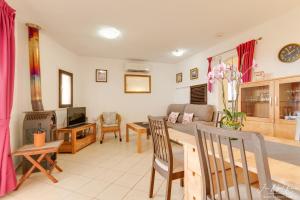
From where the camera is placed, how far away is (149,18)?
2750mm

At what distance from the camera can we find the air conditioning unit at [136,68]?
536cm

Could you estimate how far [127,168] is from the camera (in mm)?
2805

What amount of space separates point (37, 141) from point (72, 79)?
2.60 m

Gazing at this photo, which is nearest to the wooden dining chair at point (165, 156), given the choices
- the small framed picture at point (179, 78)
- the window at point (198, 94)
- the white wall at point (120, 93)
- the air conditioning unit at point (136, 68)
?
the window at point (198, 94)

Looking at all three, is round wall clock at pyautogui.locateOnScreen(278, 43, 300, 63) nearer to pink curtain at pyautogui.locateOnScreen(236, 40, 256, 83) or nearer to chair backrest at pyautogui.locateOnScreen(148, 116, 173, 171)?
pink curtain at pyautogui.locateOnScreen(236, 40, 256, 83)

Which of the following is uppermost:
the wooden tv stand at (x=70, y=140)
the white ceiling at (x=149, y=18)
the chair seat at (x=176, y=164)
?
the white ceiling at (x=149, y=18)

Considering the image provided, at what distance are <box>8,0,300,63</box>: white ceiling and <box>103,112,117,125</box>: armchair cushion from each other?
1.94 m

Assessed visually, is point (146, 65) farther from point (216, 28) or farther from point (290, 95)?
point (290, 95)

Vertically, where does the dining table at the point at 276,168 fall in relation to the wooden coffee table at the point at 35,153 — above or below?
above

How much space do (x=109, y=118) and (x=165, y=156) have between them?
136 inches

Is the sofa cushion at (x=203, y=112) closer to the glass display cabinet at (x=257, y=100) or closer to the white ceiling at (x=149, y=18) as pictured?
the glass display cabinet at (x=257, y=100)

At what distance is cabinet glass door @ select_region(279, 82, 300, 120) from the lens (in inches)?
91.4

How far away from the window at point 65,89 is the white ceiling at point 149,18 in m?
0.76

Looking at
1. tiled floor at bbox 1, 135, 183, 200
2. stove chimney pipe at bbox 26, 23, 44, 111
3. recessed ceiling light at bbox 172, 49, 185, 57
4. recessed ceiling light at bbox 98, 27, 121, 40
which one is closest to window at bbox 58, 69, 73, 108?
stove chimney pipe at bbox 26, 23, 44, 111
